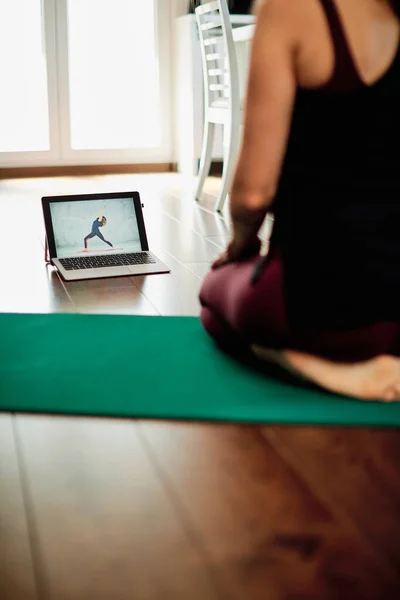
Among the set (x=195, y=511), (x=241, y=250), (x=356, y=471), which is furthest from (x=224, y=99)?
(x=195, y=511)

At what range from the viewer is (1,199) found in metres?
4.21

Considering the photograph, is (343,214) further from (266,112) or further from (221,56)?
(221,56)

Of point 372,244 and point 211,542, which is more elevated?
point 372,244

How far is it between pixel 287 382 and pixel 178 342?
1.03 feet

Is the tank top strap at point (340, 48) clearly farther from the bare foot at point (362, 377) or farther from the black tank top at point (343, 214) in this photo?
the bare foot at point (362, 377)

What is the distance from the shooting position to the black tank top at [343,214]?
147 cm

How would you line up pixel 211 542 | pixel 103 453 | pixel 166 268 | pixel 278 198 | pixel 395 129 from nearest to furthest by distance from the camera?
pixel 211 542
pixel 103 453
pixel 395 129
pixel 278 198
pixel 166 268

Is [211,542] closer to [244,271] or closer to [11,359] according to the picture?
[244,271]

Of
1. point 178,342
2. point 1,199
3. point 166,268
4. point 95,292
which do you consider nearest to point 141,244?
point 166,268

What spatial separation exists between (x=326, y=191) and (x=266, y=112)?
18 cm

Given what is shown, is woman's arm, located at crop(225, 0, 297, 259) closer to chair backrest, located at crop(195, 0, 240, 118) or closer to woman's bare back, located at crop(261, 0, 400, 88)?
woman's bare back, located at crop(261, 0, 400, 88)

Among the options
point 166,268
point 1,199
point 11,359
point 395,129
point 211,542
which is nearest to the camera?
point 211,542

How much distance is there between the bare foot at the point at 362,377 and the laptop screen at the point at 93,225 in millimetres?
1276

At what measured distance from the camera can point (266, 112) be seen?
148 centimetres
